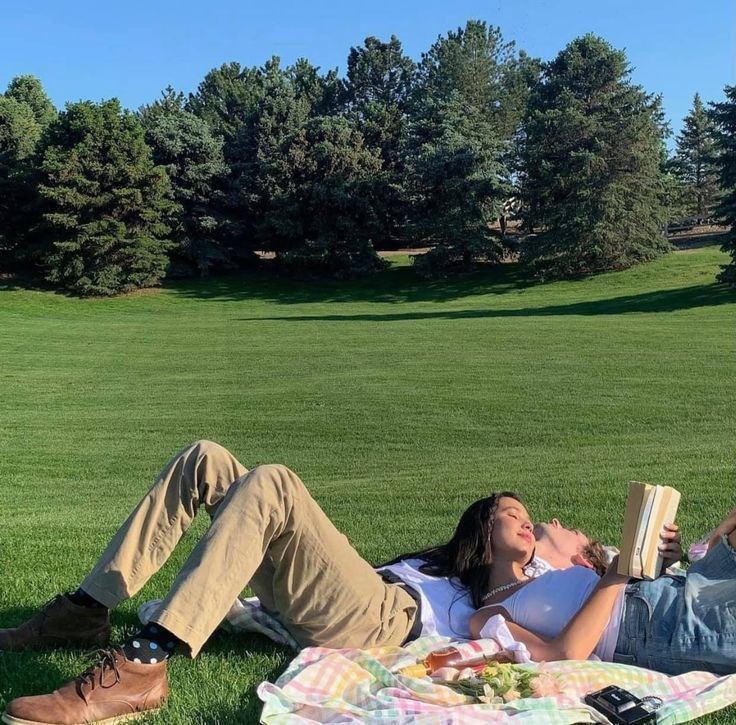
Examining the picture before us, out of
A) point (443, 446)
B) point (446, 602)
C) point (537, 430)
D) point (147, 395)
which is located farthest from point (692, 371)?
point (446, 602)

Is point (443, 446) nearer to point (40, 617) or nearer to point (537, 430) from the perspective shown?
point (537, 430)

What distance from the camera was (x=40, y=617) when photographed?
3469 millimetres

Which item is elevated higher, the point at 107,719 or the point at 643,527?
the point at 643,527

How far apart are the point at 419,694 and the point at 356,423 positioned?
10361 millimetres

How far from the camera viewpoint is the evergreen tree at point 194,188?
50.5 metres

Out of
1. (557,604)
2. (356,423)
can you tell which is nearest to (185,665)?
(557,604)

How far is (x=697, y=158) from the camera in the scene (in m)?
72.6

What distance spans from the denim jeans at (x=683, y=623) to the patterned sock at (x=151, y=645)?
1.84 metres

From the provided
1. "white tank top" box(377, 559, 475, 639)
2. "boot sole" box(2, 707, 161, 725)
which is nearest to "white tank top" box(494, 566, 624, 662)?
"white tank top" box(377, 559, 475, 639)

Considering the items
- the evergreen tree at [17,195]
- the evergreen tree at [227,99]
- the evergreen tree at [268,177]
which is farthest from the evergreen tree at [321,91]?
the evergreen tree at [17,195]

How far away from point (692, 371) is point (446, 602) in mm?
14325

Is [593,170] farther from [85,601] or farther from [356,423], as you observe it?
[85,601]

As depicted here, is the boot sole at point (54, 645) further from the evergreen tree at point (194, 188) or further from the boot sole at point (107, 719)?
the evergreen tree at point (194, 188)

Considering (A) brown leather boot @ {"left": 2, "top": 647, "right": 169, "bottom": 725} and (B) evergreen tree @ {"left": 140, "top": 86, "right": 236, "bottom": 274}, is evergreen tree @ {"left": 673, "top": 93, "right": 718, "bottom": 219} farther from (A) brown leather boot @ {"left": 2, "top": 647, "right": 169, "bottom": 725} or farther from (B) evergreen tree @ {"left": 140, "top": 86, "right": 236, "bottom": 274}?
(A) brown leather boot @ {"left": 2, "top": 647, "right": 169, "bottom": 725}
